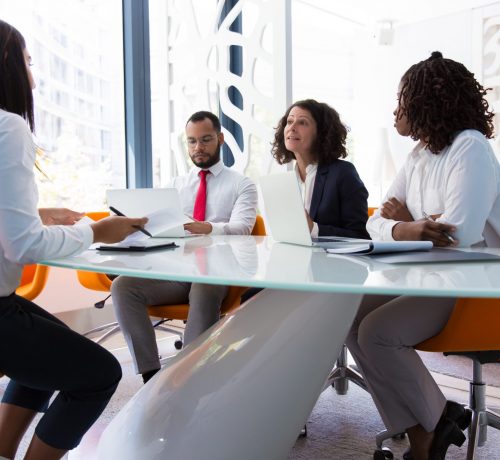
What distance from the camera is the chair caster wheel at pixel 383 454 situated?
2123 millimetres

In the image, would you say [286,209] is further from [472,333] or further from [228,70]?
[228,70]

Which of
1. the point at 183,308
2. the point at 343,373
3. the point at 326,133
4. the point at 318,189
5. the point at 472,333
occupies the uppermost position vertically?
the point at 326,133

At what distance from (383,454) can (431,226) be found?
2.82ft

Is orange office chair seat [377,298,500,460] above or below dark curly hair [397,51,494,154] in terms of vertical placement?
below

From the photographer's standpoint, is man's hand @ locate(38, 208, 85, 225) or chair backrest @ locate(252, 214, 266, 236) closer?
man's hand @ locate(38, 208, 85, 225)

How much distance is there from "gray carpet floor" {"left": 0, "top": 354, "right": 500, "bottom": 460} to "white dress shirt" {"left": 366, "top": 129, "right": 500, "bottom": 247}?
825 millimetres

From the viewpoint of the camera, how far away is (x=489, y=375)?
3184mm

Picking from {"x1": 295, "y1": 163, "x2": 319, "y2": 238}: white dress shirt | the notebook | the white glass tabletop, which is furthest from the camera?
{"x1": 295, "y1": 163, "x2": 319, "y2": 238}: white dress shirt

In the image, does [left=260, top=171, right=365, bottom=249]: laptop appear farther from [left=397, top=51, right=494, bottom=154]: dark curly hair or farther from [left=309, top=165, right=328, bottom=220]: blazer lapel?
[left=309, top=165, right=328, bottom=220]: blazer lapel

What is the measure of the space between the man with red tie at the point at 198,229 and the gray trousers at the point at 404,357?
0.85 m

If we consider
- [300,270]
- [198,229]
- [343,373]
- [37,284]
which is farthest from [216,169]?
[300,270]

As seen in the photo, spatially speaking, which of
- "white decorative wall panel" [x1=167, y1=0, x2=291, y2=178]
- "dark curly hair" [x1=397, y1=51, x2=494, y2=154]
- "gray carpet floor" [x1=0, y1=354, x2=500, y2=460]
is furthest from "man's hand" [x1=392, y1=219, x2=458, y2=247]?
"white decorative wall panel" [x1=167, y1=0, x2=291, y2=178]

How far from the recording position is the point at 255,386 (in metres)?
1.46

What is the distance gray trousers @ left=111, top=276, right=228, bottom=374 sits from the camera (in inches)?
97.7
